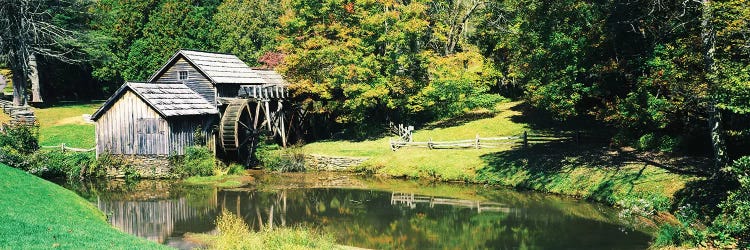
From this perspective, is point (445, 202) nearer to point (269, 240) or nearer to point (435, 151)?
point (435, 151)

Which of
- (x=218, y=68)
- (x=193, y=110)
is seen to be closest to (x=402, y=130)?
(x=218, y=68)

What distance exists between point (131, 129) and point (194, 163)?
353 cm

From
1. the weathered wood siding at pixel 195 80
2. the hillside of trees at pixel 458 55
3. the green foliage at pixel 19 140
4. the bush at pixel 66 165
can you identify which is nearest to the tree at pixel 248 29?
the hillside of trees at pixel 458 55

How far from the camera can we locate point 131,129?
30984mm

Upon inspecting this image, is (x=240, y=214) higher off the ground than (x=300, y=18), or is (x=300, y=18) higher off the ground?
(x=300, y=18)

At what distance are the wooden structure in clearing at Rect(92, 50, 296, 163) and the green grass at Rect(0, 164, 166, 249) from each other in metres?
9.19

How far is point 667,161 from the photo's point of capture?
80.1ft

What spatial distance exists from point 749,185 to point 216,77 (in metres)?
25.8

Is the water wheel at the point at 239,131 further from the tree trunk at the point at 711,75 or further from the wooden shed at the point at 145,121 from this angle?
the tree trunk at the point at 711,75

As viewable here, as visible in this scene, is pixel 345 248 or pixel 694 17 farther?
pixel 694 17

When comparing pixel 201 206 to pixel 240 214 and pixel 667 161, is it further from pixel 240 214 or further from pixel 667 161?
pixel 667 161

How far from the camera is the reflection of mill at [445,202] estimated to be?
932 inches

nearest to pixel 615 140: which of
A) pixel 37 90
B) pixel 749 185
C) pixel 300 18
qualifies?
pixel 749 185

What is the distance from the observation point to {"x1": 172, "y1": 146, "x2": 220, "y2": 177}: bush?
3067 centimetres
